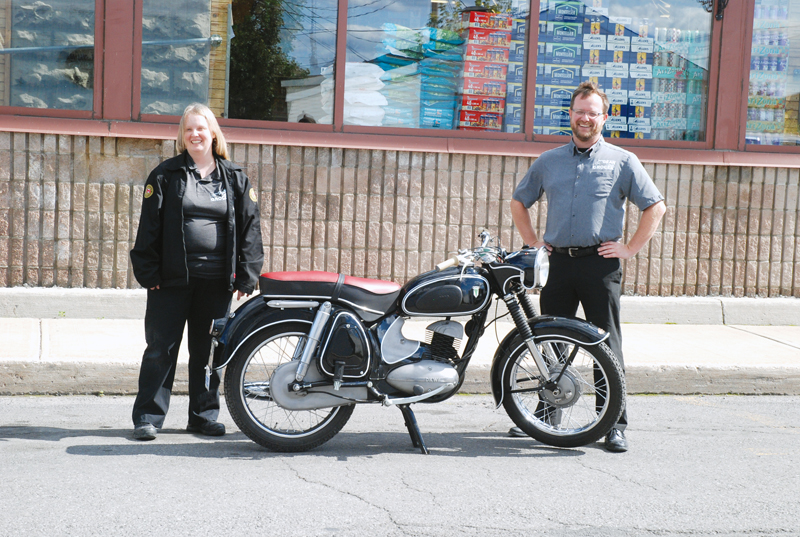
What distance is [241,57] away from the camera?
25.6ft

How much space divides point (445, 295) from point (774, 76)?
5.54 meters

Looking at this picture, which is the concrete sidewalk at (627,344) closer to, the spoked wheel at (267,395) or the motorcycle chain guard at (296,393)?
the spoked wheel at (267,395)

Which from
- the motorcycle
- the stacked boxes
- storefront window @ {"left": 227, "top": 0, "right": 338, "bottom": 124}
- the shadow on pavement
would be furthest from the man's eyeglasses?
storefront window @ {"left": 227, "top": 0, "right": 338, "bottom": 124}

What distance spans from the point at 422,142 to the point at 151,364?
3.94 metres

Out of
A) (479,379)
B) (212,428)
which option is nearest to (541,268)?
(479,379)

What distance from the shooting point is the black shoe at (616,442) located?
4.79 m

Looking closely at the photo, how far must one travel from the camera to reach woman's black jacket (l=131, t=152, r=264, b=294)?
469 centimetres

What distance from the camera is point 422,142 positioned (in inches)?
315

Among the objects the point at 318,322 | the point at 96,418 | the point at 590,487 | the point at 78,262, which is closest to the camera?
the point at 590,487

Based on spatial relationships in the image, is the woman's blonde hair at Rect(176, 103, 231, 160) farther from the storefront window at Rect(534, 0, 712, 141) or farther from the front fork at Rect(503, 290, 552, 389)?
the storefront window at Rect(534, 0, 712, 141)

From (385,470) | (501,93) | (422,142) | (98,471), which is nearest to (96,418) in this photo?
(98,471)

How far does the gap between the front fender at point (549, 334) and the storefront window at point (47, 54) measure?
4.68 metres

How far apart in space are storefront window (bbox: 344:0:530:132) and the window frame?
0.11 metres

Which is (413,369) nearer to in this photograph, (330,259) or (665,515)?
(665,515)
